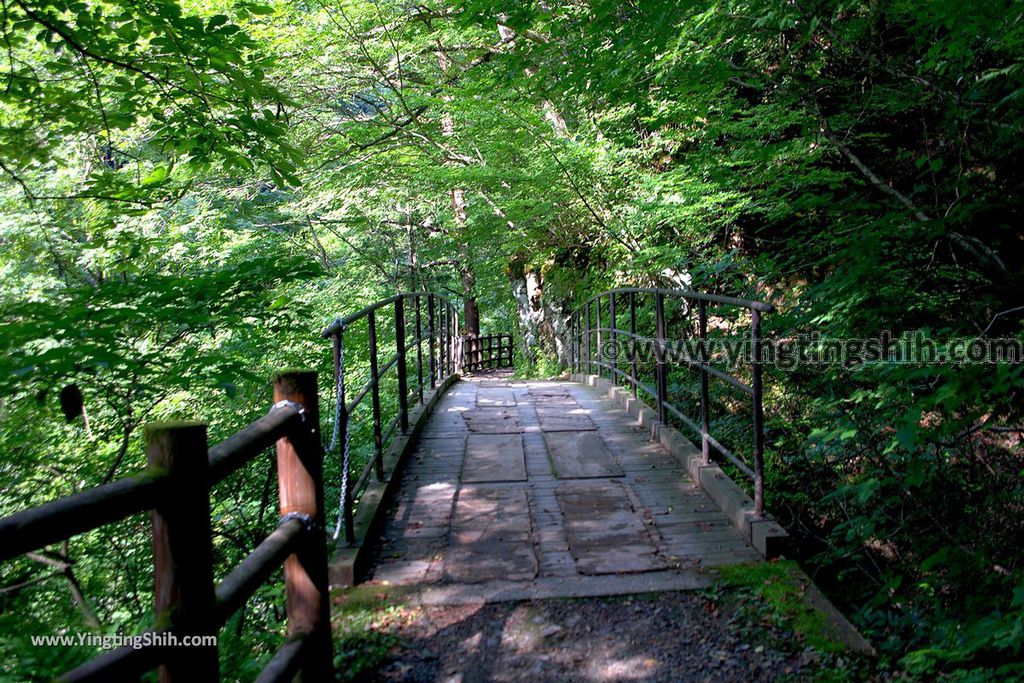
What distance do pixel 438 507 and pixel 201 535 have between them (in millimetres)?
2608

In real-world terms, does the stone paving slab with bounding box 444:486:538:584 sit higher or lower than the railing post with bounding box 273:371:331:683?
lower

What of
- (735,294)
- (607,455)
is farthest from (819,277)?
(607,455)

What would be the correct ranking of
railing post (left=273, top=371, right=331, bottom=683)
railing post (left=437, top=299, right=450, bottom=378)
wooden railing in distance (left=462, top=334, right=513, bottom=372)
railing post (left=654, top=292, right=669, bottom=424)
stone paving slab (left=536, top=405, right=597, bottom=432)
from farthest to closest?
wooden railing in distance (left=462, top=334, right=513, bottom=372)
railing post (left=437, top=299, right=450, bottom=378)
stone paving slab (left=536, top=405, right=597, bottom=432)
railing post (left=654, top=292, right=669, bottom=424)
railing post (left=273, top=371, right=331, bottom=683)

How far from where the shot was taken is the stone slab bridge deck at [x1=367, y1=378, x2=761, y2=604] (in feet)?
9.98

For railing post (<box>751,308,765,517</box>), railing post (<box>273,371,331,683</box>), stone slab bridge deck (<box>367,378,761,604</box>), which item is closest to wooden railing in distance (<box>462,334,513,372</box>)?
stone slab bridge deck (<box>367,378,761,604</box>)

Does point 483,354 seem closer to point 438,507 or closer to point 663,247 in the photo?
point 663,247

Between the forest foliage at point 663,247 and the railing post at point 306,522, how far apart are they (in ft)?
2.00

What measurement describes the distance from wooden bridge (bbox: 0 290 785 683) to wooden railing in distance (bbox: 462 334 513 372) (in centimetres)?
1132

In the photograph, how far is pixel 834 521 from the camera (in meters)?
5.78

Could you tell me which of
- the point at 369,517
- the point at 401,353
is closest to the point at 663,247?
the point at 401,353

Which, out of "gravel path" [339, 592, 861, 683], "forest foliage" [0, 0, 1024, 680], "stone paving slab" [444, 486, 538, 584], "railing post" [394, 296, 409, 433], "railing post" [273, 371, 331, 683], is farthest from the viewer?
"railing post" [394, 296, 409, 433]

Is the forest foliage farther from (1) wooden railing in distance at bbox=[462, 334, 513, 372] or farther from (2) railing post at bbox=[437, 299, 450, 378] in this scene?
(1) wooden railing in distance at bbox=[462, 334, 513, 372]

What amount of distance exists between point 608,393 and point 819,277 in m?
2.74

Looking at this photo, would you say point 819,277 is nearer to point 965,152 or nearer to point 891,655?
point 965,152
